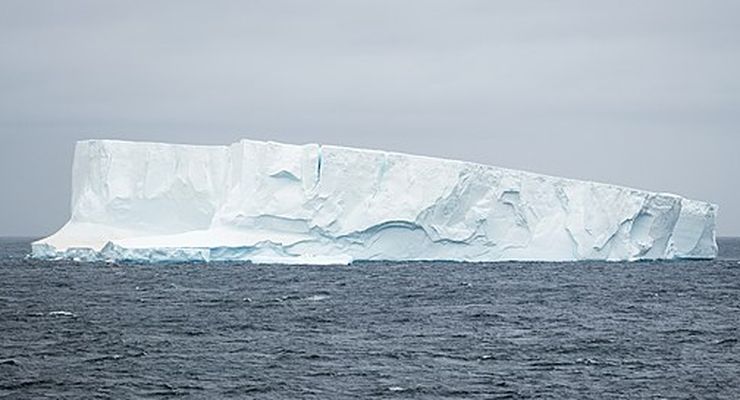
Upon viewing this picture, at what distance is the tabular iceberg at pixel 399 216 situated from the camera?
114 ft

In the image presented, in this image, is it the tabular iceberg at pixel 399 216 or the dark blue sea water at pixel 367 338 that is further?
the tabular iceberg at pixel 399 216

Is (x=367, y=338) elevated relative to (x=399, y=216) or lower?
lower

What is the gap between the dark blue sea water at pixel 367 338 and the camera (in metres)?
14.0

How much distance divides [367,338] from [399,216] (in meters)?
16.0

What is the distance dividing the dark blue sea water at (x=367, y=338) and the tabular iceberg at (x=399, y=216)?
1959mm

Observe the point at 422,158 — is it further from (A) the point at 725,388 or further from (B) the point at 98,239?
(A) the point at 725,388

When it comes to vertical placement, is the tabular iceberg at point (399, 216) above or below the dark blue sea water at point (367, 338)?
above

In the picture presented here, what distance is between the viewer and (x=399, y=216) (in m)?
34.7

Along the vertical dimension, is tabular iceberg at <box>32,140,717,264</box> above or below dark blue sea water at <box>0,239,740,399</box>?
above

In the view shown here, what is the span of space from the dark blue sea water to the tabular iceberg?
1.96 metres

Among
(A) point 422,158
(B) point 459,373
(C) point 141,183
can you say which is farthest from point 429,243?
(B) point 459,373

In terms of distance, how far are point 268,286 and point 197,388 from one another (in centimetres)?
1719

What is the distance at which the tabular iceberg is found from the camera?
3488 cm

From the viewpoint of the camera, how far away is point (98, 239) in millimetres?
38281
